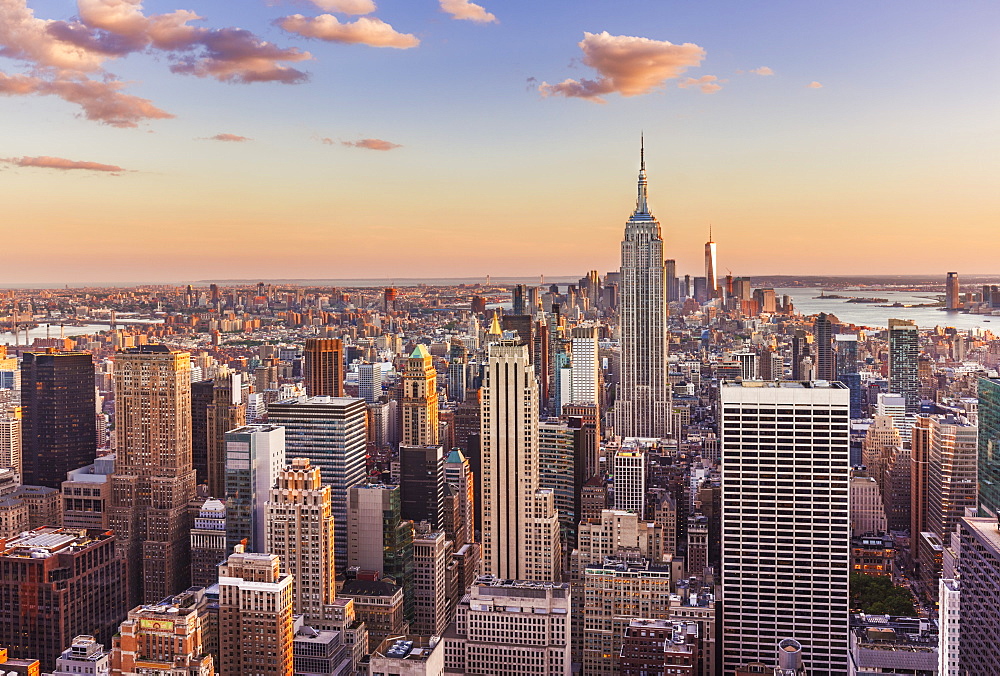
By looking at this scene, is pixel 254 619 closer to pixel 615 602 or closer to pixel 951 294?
pixel 615 602

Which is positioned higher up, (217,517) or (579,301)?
(579,301)

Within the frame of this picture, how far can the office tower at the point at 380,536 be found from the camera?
48.2 ft

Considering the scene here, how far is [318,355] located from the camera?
17.4 meters

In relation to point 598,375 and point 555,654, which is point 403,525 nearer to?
point 555,654

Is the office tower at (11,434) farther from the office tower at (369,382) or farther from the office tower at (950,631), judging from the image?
the office tower at (950,631)

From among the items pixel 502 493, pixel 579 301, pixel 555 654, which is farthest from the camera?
pixel 579 301

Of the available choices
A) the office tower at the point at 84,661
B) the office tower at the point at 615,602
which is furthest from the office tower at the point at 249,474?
the office tower at the point at 615,602

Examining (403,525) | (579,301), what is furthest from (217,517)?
(579,301)

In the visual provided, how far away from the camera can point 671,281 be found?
1101 inches

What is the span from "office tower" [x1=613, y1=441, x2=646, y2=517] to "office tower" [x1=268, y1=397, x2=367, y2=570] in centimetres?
458

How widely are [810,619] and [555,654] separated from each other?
348 centimetres

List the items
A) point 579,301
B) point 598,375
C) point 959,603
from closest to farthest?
1. point 959,603
2. point 579,301
3. point 598,375

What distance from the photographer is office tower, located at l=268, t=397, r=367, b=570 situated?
16.4 metres

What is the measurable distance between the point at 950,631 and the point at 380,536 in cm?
833
